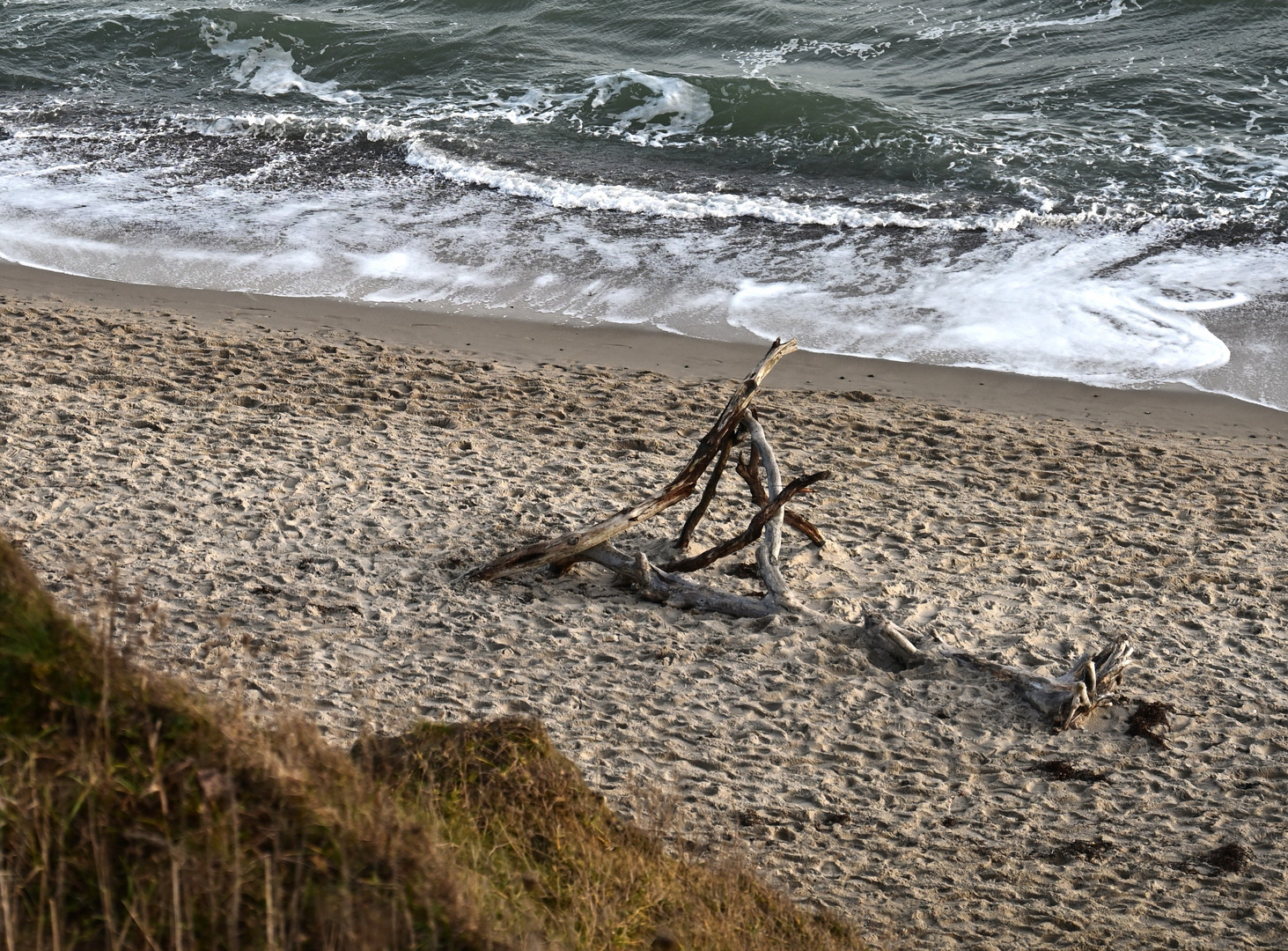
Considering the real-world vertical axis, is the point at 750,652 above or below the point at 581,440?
below

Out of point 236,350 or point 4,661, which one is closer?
point 4,661

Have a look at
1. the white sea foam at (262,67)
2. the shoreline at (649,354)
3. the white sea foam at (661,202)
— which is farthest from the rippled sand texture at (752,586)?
the white sea foam at (262,67)

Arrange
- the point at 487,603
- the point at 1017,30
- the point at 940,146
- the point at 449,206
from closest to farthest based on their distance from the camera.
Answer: the point at 487,603 → the point at 449,206 → the point at 940,146 → the point at 1017,30

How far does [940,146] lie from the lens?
16516 millimetres

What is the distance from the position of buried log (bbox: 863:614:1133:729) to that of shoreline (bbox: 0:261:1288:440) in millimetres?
4045

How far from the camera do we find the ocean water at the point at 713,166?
1170cm

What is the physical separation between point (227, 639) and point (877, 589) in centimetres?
357

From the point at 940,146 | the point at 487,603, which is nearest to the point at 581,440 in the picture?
the point at 487,603

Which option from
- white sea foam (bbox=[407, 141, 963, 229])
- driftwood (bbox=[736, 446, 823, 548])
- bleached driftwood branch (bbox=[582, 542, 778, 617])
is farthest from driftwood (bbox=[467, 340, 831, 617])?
white sea foam (bbox=[407, 141, 963, 229])

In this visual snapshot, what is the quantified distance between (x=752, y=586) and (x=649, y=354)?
13.3 feet

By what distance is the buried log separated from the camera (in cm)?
562

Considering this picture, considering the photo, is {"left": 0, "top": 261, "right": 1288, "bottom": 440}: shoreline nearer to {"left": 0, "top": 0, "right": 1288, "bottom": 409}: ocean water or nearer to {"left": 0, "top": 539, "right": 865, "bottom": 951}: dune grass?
{"left": 0, "top": 0, "right": 1288, "bottom": 409}: ocean water

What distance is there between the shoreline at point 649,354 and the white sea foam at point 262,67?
9.28 m

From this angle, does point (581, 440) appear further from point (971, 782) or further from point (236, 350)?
point (971, 782)
